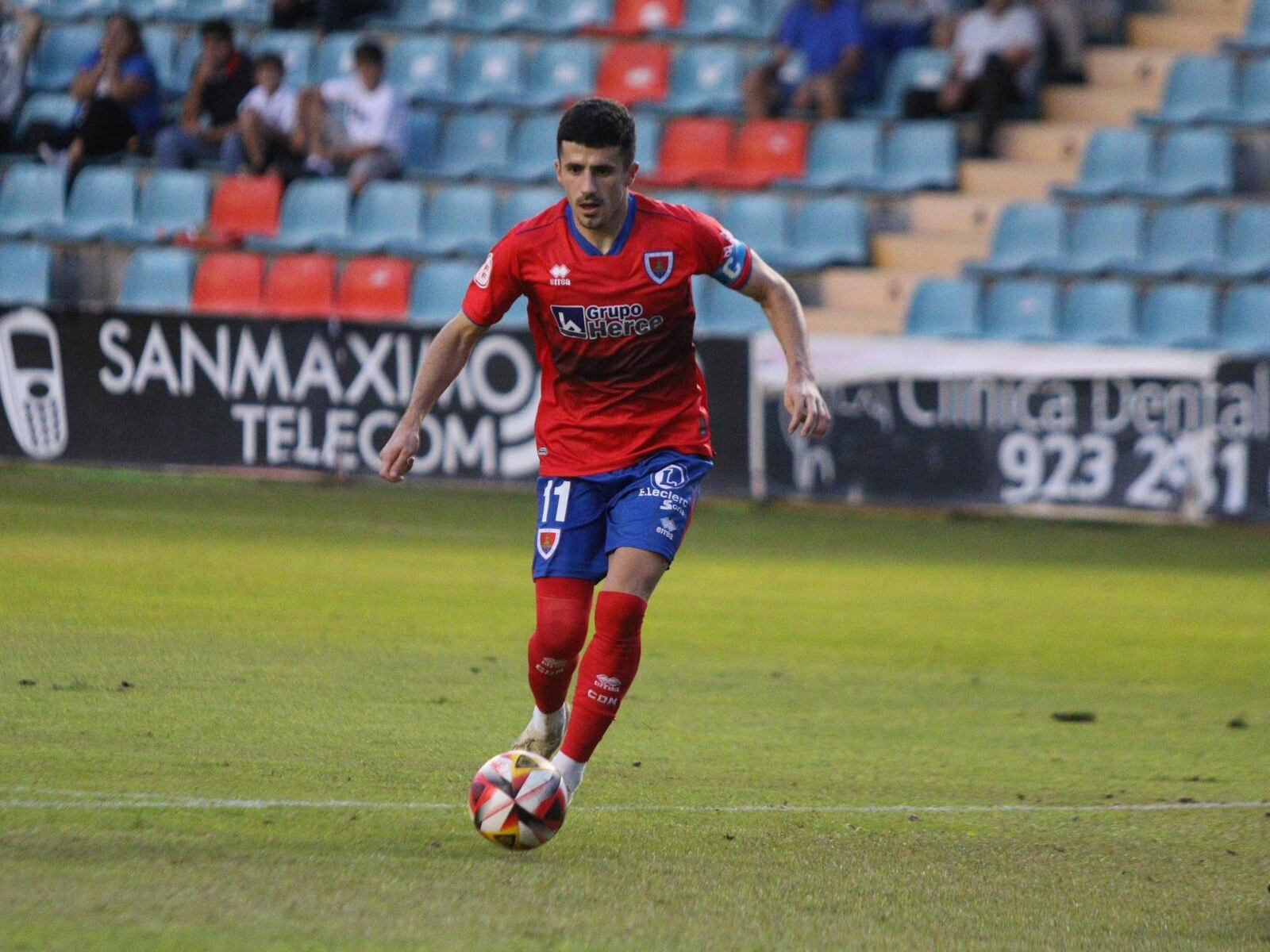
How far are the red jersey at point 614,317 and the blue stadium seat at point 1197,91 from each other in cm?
1246

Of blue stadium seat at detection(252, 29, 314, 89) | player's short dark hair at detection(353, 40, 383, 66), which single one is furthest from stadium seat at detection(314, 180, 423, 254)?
blue stadium seat at detection(252, 29, 314, 89)

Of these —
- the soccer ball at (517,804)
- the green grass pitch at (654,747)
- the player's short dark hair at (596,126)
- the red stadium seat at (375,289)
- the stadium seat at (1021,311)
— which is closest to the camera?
the green grass pitch at (654,747)

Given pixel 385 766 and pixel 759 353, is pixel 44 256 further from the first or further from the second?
pixel 385 766

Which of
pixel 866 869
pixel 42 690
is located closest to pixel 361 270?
pixel 42 690

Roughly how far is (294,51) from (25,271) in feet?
12.2

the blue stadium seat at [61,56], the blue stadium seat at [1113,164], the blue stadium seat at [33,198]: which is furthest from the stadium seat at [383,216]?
the blue stadium seat at [1113,164]

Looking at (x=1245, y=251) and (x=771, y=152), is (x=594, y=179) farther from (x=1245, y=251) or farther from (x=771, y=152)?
(x=771, y=152)

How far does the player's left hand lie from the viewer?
552 cm

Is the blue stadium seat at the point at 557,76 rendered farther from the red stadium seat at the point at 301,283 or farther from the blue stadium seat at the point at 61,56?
the blue stadium seat at the point at 61,56

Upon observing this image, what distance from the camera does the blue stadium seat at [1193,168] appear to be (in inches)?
655

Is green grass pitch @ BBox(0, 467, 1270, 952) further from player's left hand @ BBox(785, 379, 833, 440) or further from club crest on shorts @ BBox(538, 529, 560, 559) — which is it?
player's left hand @ BBox(785, 379, 833, 440)

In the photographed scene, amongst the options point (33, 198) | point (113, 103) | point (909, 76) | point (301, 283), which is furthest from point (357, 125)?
point (909, 76)

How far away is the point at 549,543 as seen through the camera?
5707 mm

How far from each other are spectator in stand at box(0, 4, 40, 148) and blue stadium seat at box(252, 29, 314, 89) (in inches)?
87.9
